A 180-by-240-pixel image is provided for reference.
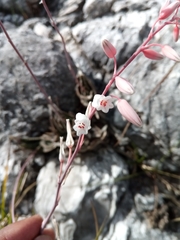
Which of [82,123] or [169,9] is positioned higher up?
[169,9]

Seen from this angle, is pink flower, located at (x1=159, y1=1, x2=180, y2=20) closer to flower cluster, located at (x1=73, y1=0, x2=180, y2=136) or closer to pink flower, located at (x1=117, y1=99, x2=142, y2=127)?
flower cluster, located at (x1=73, y1=0, x2=180, y2=136)

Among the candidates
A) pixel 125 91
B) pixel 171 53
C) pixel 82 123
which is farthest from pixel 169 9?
pixel 82 123

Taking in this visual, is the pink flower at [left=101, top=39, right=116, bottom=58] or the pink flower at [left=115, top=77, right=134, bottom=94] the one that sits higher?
the pink flower at [left=101, top=39, right=116, bottom=58]

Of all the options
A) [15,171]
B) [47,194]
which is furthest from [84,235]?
[15,171]

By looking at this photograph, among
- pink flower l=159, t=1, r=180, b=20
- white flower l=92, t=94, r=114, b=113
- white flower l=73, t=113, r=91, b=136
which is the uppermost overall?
pink flower l=159, t=1, r=180, b=20

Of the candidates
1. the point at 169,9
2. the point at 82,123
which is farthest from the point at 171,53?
the point at 82,123

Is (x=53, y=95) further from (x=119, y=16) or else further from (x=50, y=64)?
(x=119, y=16)

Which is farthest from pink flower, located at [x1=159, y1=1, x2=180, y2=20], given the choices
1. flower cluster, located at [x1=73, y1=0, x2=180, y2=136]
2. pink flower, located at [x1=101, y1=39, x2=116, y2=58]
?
pink flower, located at [x1=101, y1=39, x2=116, y2=58]

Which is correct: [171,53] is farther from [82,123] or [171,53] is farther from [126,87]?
[82,123]

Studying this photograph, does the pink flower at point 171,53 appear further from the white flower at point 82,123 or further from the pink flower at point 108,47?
the white flower at point 82,123
